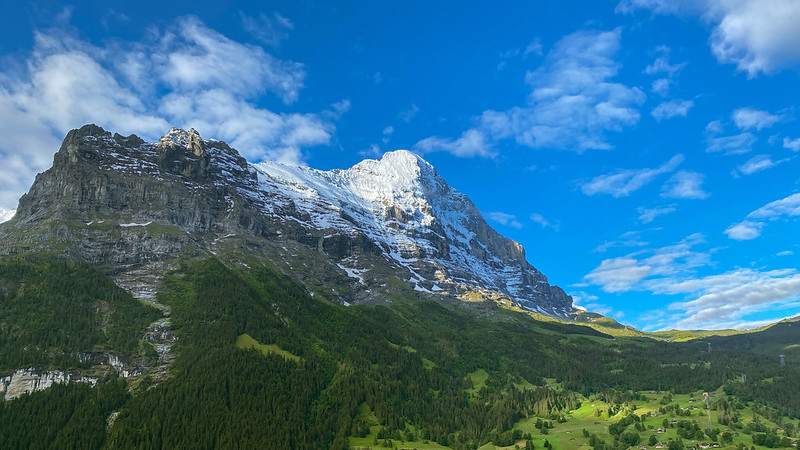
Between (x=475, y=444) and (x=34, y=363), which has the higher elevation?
(x=34, y=363)

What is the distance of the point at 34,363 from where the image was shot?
177750mm

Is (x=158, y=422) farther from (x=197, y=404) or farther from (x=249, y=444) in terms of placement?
(x=249, y=444)

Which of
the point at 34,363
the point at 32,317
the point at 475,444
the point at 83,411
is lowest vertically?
the point at 475,444

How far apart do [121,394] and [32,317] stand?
179 feet

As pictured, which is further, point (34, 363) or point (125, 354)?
point (125, 354)

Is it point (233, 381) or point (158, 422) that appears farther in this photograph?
point (233, 381)

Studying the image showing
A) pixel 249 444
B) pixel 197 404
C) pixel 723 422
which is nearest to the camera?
pixel 249 444

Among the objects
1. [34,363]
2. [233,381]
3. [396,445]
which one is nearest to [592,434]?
[396,445]

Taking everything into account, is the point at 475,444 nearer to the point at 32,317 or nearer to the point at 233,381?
the point at 233,381

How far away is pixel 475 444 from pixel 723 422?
3361 inches

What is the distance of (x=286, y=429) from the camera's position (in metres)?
171

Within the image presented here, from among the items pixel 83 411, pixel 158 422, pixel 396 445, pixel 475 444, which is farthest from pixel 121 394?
pixel 475 444

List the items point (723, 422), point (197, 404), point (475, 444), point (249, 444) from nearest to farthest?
1. point (249, 444)
2. point (197, 404)
3. point (723, 422)
4. point (475, 444)

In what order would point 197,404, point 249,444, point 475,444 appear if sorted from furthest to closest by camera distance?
point 475,444 → point 197,404 → point 249,444
